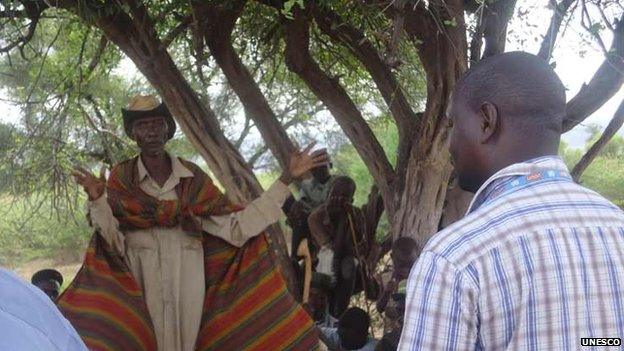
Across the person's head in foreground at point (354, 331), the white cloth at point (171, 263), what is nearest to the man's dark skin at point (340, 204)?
the person's head in foreground at point (354, 331)

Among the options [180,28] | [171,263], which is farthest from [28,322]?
[180,28]

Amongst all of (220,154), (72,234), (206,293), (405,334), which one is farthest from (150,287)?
(72,234)

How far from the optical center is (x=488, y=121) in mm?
1570

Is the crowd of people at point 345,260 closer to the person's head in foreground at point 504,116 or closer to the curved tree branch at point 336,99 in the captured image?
the person's head in foreground at point 504,116

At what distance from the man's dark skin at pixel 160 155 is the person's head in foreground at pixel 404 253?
1.17 m

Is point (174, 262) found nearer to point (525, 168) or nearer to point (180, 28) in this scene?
point (180, 28)

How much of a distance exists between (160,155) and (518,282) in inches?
129

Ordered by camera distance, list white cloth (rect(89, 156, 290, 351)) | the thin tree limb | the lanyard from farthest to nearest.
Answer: the thin tree limb < white cloth (rect(89, 156, 290, 351)) < the lanyard

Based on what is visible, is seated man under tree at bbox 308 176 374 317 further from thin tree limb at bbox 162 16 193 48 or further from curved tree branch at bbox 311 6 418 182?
thin tree limb at bbox 162 16 193 48

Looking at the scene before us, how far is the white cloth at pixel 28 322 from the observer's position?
3.08ft

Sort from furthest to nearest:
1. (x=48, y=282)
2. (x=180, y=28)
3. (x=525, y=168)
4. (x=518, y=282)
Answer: (x=180, y=28)
(x=48, y=282)
(x=525, y=168)
(x=518, y=282)

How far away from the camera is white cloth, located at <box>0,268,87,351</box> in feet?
3.08

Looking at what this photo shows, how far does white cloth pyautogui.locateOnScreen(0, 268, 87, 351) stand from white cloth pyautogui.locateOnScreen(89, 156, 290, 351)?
131 inches

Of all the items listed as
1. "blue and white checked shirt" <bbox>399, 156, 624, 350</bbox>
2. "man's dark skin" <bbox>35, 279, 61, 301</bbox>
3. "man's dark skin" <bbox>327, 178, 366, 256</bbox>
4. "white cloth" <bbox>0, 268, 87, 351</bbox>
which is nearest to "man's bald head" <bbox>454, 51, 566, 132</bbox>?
"blue and white checked shirt" <bbox>399, 156, 624, 350</bbox>
